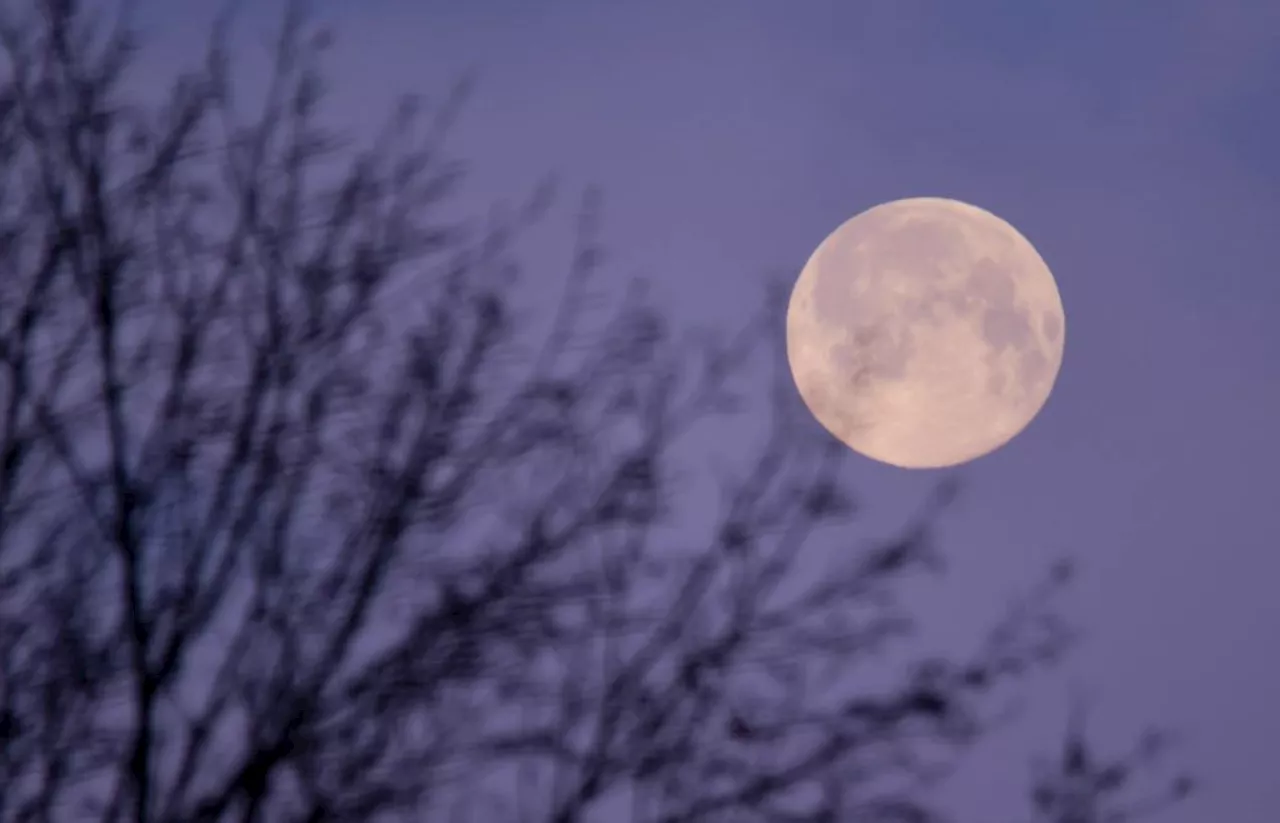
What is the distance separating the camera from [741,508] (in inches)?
247

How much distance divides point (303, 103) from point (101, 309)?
3.35ft

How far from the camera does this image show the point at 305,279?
6648 mm

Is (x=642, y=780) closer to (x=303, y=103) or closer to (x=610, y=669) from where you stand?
(x=610, y=669)

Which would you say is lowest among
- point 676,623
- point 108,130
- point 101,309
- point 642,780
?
point 642,780

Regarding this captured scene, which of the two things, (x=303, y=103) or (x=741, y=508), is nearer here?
(x=741, y=508)

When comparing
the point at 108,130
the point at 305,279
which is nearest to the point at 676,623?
the point at 305,279

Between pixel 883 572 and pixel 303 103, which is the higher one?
pixel 303 103

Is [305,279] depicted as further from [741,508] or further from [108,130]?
[741,508]

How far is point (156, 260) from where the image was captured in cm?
664

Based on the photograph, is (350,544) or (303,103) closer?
(350,544)

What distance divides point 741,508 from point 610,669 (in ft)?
2.27

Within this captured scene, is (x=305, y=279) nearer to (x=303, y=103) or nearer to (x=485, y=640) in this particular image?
(x=303, y=103)

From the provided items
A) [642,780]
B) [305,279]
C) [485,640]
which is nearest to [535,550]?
[485,640]

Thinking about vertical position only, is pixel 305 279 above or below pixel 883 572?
above
